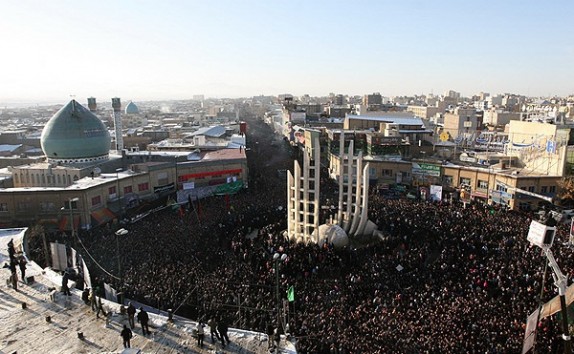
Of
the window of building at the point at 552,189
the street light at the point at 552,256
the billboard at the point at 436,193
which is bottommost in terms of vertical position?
the billboard at the point at 436,193

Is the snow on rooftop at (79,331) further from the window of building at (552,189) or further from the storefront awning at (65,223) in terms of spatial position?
the window of building at (552,189)

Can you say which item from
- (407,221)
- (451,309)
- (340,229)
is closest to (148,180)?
(340,229)

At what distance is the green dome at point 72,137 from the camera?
35000mm

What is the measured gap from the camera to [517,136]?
47.4m

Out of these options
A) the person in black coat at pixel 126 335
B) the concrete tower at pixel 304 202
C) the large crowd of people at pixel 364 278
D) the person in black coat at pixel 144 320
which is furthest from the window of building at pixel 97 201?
the person in black coat at pixel 126 335

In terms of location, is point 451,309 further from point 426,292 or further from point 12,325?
point 12,325

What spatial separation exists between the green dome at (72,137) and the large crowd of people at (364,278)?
10.4 meters

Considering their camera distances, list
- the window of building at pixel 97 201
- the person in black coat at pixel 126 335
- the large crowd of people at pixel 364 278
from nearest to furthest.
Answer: the person in black coat at pixel 126 335 → the large crowd of people at pixel 364 278 → the window of building at pixel 97 201

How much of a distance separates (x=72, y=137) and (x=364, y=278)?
89.5ft

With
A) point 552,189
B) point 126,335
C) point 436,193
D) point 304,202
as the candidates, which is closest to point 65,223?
point 304,202

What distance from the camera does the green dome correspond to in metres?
35.0

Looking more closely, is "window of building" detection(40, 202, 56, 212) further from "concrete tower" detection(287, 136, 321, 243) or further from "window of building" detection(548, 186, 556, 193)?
"window of building" detection(548, 186, 556, 193)

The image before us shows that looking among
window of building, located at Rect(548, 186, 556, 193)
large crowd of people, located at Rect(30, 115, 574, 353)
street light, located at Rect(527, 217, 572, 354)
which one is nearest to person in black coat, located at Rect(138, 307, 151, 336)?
large crowd of people, located at Rect(30, 115, 574, 353)

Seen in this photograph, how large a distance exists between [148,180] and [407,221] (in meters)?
20.9
